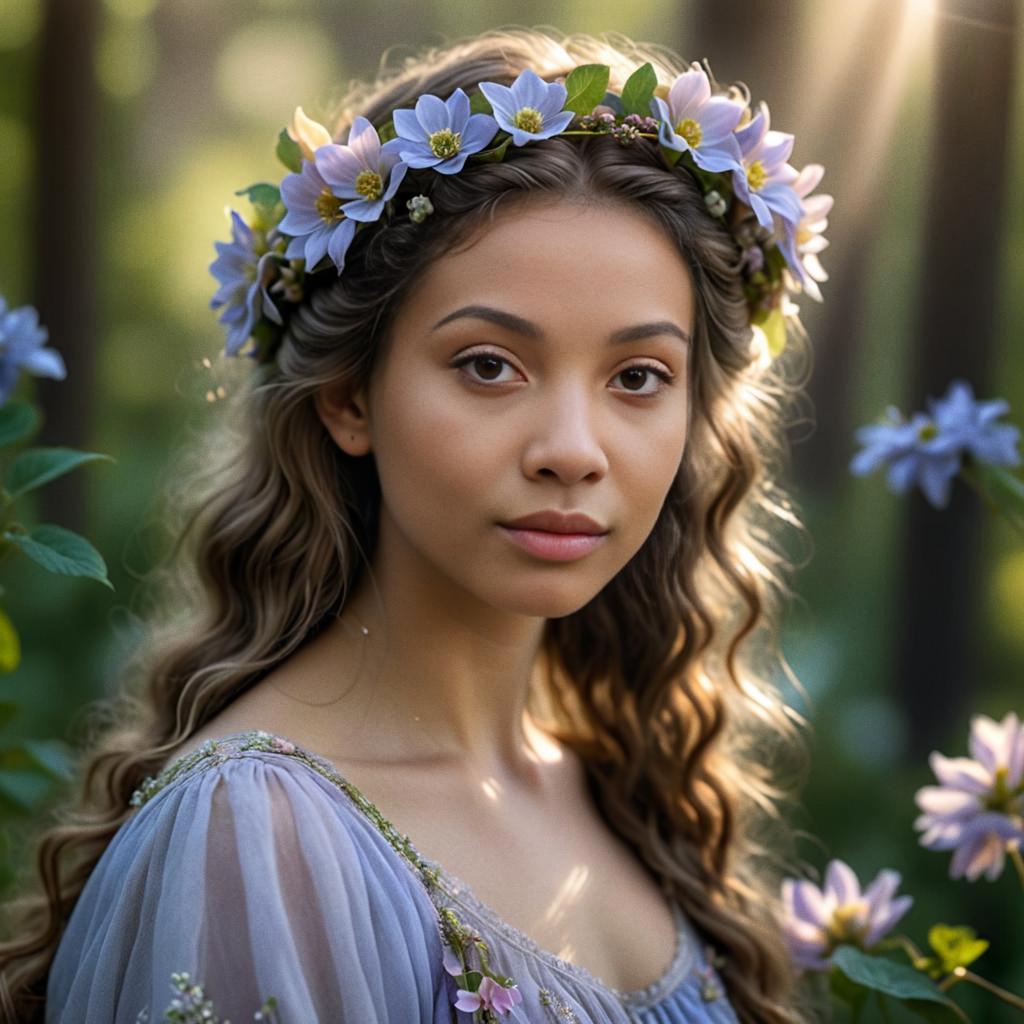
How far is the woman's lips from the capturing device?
185 cm

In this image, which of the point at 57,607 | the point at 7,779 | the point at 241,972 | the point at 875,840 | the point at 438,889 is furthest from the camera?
the point at 57,607

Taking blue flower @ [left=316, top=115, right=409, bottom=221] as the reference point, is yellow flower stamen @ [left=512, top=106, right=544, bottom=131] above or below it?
above

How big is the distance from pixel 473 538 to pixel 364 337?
0.34 metres

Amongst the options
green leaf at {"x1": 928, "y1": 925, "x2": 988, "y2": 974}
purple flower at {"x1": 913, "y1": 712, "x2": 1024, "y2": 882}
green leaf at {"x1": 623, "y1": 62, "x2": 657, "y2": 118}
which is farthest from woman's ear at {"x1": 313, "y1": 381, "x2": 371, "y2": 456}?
green leaf at {"x1": 928, "y1": 925, "x2": 988, "y2": 974}

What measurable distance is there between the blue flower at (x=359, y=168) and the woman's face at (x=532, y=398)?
15 centimetres

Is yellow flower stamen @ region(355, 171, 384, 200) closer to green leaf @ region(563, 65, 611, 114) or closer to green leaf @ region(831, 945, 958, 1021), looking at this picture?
green leaf @ region(563, 65, 611, 114)

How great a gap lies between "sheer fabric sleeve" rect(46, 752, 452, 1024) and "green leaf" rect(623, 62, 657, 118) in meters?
1.03

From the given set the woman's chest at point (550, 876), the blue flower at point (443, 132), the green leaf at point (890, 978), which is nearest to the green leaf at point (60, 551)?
the woman's chest at point (550, 876)

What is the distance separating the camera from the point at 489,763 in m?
2.12

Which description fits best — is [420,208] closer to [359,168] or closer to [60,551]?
[359,168]

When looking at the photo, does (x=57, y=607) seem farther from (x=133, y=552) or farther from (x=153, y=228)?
(x=153, y=228)

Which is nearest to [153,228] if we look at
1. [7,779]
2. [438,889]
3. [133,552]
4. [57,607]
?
[133,552]

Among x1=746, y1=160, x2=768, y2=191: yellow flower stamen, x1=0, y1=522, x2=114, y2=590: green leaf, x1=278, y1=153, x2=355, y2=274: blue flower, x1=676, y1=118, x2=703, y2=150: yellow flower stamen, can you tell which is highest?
x1=676, y1=118, x2=703, y2=150: yellow flower stamen

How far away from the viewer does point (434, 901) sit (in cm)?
178
